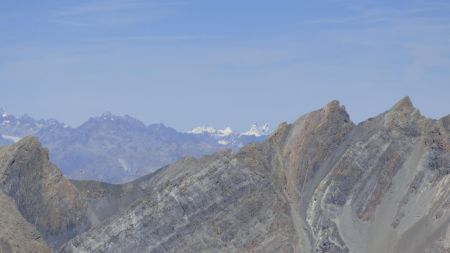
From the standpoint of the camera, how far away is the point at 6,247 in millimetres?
197875
